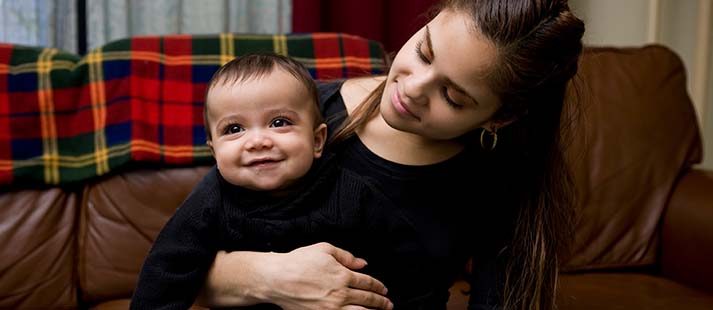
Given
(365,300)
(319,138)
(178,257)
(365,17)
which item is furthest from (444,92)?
(365,17)

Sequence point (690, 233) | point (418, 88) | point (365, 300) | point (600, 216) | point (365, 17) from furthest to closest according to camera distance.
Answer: point (365, 17)
point (600, 216)
point (690, 233)
point (365, 300)
point (418, 88)

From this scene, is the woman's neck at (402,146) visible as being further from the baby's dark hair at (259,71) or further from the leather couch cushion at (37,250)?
the leather couch cushion at (37,250)

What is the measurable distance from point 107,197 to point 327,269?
0.87 m

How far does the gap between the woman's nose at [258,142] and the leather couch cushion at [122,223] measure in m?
0.76

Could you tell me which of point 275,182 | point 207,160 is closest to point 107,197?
point 207,160

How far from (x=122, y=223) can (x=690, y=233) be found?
1425mm

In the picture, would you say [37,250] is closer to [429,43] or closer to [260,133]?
[260,133]

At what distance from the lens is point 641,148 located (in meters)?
1.96

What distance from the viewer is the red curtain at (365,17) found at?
220cm

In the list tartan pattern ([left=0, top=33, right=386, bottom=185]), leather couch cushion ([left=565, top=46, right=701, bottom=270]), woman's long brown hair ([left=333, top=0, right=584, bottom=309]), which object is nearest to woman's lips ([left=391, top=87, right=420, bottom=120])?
woman's long brown hair ([left=333, top=0, right=584, bottom=309])

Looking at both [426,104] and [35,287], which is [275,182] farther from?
[35,287]

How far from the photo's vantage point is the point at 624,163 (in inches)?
76.7

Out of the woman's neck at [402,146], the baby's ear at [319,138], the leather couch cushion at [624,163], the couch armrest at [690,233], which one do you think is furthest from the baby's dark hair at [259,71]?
the couch armrest at [690,233]

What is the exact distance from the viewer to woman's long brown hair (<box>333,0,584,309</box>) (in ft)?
3.27
